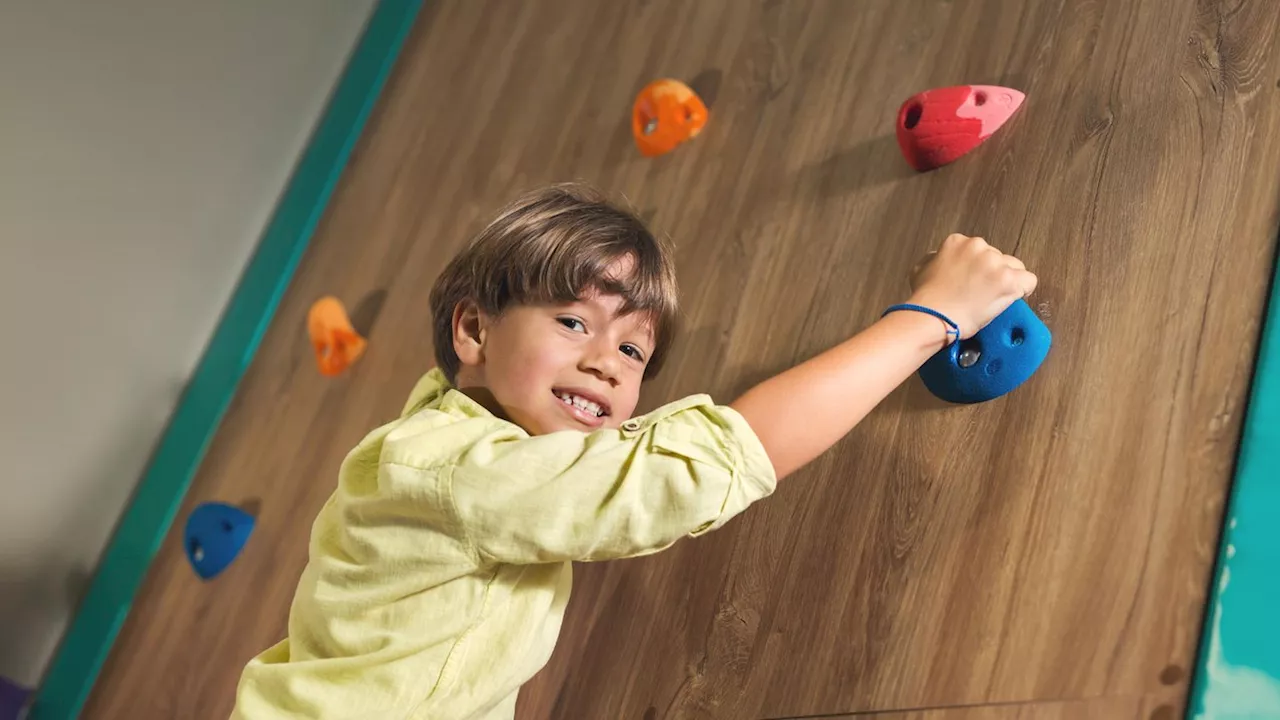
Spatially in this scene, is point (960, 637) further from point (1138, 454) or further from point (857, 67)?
point (857, 67)

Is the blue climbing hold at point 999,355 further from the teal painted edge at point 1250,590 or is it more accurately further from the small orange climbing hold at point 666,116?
the small orange climbing hold at point 666,116

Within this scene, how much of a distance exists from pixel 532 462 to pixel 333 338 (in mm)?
970

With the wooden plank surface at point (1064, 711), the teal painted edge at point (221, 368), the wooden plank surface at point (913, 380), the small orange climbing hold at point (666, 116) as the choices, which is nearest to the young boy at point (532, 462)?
the wooden plank surface at point (913, 380)

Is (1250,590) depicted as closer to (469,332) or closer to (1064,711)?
(1064,711)

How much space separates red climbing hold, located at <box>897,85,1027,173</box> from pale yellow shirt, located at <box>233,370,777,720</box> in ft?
1.48

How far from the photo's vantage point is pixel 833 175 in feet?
3.91

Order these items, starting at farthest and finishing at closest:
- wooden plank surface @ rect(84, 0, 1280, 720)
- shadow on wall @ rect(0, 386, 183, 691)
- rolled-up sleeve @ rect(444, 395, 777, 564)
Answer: shadow on wall @ rect(0, 386, 183, 691), wooden plank surface @ rect(84, 0, 1280, 720), rolled-up sleeve @ rect(444, 395, 777, 564)

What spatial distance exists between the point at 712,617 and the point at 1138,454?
428 mm

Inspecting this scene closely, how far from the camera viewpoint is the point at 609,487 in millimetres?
744

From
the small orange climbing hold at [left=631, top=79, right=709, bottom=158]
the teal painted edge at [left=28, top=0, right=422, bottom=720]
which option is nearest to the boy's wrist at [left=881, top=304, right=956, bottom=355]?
the small orange climbing hold at [left=631, top=79, right=709, bottom=158]

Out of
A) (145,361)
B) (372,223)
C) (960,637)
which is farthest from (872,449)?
(145,361)

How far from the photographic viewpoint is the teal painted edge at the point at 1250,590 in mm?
747

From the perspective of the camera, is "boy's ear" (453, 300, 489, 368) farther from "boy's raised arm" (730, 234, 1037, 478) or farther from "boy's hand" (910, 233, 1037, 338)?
"boy's hand" (910, 233, 1037, 338)

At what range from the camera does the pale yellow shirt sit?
745 millimetres
